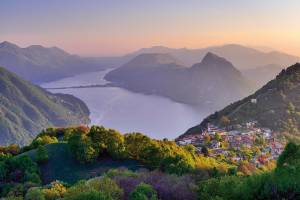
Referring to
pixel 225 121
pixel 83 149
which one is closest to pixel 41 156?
pixel 83 149

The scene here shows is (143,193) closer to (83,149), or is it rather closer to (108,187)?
(108,187)

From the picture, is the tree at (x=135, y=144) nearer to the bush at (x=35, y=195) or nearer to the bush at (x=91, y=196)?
the bush at (x=35, y=195)

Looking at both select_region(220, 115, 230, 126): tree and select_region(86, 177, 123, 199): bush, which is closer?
select_region(86, 177, 123, 199): bush

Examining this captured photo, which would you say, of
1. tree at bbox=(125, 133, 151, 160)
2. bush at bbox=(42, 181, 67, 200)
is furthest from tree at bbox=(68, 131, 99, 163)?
bush at bbox=(42, 181, 67, 200)

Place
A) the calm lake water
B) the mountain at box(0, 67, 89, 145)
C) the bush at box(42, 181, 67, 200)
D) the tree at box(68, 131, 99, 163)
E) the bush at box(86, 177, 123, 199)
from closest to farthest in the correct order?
1. the bush at box(86, 177, 123, 199)
2. the bush at box(42, 181, 67, 200)
3. the tree at box(68, 131, 99, 163)
4. the calm lake water
5. the mountain at box(0, 67, 89, 145)

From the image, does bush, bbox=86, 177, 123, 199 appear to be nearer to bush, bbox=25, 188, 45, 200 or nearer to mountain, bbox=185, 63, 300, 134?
bush, bbox=25, 188, 45, 200

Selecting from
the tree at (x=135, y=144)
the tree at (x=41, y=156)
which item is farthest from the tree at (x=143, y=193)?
the tree at (x=41, y=156)
